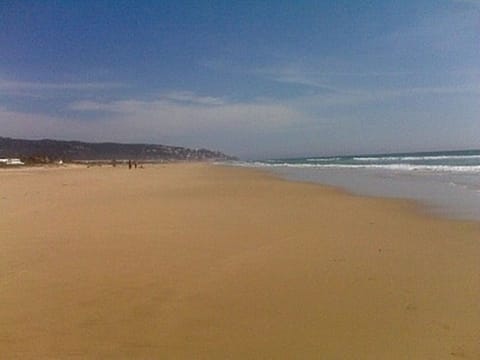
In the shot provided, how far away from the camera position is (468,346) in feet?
11.8

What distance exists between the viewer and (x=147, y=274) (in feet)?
18.7

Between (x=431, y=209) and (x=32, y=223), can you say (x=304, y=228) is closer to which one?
(x=431, y=209)

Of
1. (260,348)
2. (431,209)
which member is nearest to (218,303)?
(260,348)

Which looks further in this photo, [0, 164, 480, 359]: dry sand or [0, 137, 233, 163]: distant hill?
[0, 137, 233, 163]: distant hill

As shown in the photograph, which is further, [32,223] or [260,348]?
[32,223]

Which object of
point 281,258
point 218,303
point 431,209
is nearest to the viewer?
point 218,303

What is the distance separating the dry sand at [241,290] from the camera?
3.72m

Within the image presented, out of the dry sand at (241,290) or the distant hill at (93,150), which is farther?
the distant hill at (93,150)

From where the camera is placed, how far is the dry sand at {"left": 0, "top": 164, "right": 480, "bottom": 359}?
3.72 meters

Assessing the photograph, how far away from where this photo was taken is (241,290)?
199 inches

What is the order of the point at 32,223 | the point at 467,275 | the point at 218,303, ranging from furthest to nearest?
the point at 32,223 → the point at 467,275 → the point at 218,303

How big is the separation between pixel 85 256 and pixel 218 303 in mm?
2784

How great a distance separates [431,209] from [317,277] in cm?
720

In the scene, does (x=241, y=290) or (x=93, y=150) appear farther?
(x=93, y=150)
